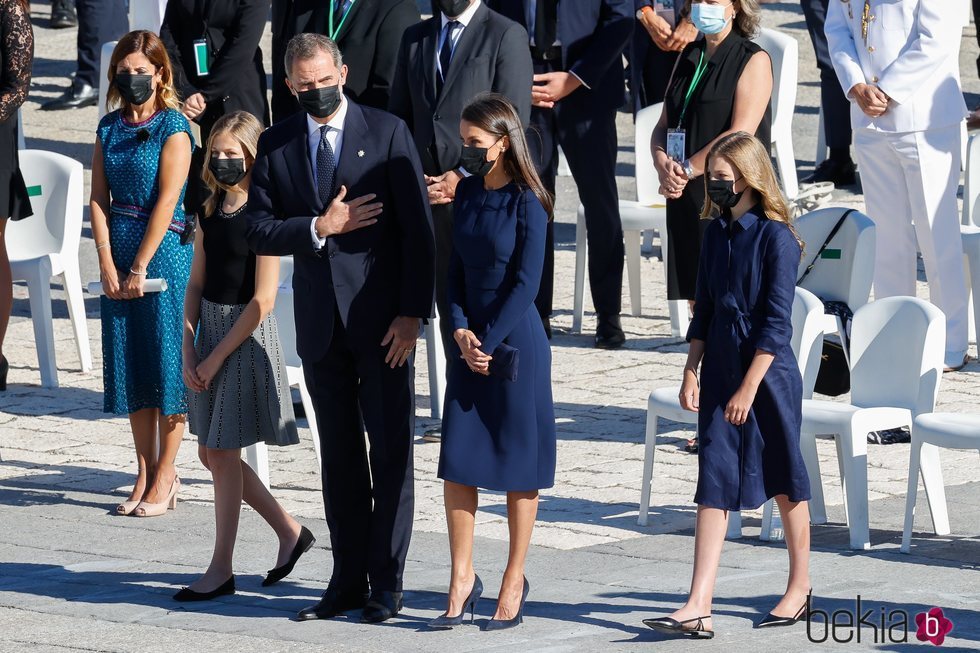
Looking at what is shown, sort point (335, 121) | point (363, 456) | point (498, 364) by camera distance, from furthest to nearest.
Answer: point (363, 456)
point (335, 121)
point (498, 364)

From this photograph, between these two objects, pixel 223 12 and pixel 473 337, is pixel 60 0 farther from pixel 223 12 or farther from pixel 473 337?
pixel 473 337

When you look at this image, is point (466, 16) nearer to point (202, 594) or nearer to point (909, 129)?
point (909, 129)

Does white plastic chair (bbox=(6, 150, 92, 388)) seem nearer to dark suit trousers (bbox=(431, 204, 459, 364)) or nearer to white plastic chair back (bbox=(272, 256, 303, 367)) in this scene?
white plastic chair back (bbox=(272, 256, 303, 367))

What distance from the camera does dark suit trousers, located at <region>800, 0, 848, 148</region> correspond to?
13.6m

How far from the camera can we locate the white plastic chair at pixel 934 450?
Answer: 6811mm

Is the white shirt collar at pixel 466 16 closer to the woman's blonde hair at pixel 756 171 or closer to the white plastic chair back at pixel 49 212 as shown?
the woman's blonde hair at pixel 756 171

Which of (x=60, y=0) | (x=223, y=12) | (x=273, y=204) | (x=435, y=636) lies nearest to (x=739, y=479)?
(x=435, y=636)

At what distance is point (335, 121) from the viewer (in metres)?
6.34

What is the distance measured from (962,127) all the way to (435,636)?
499 cm

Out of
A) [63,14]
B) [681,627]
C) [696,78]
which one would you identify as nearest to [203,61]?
[696,78]

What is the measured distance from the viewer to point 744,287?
6113 mm

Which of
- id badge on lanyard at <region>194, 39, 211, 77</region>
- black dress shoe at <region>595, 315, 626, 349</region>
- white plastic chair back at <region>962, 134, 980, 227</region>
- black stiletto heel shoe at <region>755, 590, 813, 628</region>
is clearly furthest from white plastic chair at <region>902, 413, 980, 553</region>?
id badge on lanyard at <region>194, 39, 211, 77</region>

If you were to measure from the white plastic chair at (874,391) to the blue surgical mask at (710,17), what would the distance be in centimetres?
140

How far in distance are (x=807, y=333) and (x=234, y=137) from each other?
2311 mm
